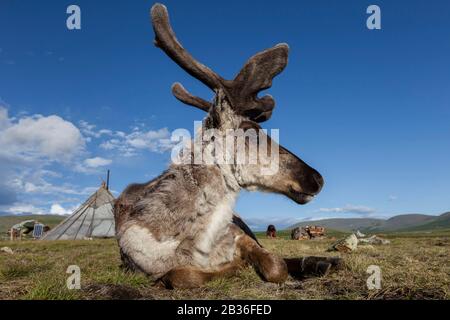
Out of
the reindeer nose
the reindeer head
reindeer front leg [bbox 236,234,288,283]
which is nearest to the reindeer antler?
the reindeer head

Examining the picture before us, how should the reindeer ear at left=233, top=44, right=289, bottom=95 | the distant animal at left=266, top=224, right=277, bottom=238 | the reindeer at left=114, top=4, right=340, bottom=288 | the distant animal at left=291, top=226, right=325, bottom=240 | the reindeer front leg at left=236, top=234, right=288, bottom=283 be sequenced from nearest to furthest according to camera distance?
the reindeer at left=114, top=4, right=340, bottom=288 < the reindeer front leg at left=236, top=234, right=288, bottom=283 < the reindeer ear at left=233, top=44, right=289, bottom=95 < the distant animal at left=266, top=224, right=277, bottom=238 < the distant animal at left=291, top=226, right=325, bottom=240

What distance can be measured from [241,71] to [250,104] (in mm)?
542

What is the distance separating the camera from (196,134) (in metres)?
7.02

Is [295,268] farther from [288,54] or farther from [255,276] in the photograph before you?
[288,54]

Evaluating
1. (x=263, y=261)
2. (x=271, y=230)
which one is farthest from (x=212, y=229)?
(x=271, y=230)

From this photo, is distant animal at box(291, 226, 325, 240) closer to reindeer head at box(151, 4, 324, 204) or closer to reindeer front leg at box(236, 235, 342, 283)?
reindeer front leg at box(236, 235, 342, 283)

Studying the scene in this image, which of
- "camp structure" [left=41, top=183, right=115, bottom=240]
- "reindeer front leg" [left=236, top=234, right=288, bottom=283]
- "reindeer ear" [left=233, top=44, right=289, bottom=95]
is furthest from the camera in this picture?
"camp structure" [left=41, top=183, right=115, bottom=240]

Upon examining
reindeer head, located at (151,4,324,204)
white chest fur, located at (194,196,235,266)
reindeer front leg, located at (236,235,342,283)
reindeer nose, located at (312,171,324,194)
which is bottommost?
reindeer front leg, located at (236,235,342,283)

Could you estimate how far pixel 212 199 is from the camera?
20.6ft

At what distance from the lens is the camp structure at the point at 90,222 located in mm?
34719

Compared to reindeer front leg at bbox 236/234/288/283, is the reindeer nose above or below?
above

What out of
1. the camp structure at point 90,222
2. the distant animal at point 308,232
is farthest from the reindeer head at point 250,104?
the camp structure at point 90,222

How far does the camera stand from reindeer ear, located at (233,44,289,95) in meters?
6.79
